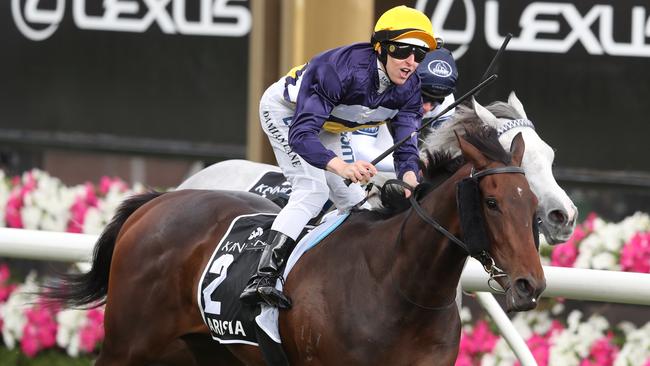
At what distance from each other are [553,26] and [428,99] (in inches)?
45.3

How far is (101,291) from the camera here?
18.0 ft

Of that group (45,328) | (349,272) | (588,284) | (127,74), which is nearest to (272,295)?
(349,272)

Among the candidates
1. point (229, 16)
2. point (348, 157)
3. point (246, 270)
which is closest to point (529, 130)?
point (348, 157)

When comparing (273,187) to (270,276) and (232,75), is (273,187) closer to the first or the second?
(270,276)

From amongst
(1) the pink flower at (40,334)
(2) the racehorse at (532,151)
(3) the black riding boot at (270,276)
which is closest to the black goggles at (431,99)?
(2) the racehorse at (532,151)

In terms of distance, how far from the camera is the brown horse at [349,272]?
4004 mm

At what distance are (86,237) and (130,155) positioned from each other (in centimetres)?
164

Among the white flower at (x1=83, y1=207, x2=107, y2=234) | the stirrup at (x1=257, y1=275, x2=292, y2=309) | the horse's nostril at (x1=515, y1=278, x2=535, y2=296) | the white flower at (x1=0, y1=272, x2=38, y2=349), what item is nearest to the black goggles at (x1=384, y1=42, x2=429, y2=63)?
the stirrup at (x1=257, y1=275, x2=292, y2=309)

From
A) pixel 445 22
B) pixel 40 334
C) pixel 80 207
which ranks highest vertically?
pixel 445 22

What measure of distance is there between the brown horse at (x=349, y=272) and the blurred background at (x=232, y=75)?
156 cm

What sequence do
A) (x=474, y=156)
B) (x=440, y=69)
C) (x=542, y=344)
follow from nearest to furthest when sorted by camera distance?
(x=474, y=156) < (x=440, y=69) < (x=542, y=344)

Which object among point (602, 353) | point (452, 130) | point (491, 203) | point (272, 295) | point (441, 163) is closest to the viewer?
point (491, 203)

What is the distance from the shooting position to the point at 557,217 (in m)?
4.52

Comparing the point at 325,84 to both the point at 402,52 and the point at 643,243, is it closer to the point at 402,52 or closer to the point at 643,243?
the point at 402,52
